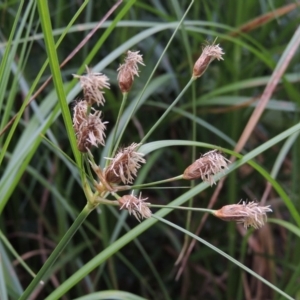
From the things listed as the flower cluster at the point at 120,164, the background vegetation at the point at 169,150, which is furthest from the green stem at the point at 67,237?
the background vegetation at the point at 169,150

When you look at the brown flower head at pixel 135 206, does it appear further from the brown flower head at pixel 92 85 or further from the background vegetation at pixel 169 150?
the background vegetation at pixel 169 150

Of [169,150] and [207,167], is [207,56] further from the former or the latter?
[169,150]

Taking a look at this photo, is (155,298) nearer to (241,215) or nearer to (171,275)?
(171,275)

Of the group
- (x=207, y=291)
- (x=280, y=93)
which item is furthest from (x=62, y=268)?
(x=280, y=93)

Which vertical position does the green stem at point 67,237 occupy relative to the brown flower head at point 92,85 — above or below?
below

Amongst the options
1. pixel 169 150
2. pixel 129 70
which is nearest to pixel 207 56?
pixel 129 70

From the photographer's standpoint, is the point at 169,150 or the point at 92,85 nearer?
the point at 92,85

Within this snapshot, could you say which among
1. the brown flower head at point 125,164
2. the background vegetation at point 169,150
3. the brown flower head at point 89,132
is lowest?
the background vegetation at point 169,150

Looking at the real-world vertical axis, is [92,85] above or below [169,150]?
above
